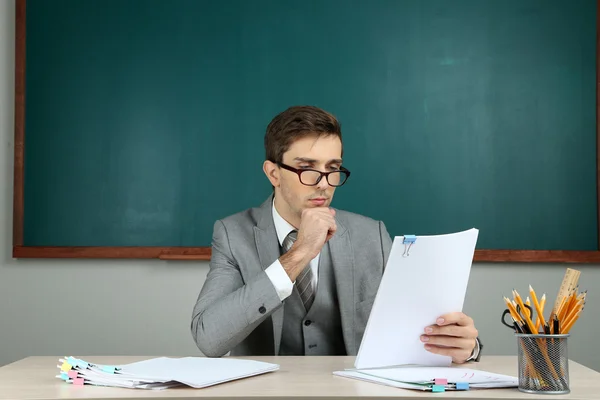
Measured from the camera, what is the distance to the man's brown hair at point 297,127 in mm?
2045

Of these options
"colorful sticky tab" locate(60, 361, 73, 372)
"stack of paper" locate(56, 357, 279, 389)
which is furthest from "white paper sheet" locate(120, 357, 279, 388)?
"colorful sticky tab" locate(60, 361, 73, 372)

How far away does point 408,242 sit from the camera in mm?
1470

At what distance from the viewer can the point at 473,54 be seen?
3279mm

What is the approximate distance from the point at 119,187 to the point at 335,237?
4.71 ft

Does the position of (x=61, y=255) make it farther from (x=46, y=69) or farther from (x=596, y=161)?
(x=596, y=161)

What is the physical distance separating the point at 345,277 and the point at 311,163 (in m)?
0.36

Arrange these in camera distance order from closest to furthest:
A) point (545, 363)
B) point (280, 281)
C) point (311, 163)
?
1. point (545, 363)
2. point (280, 281)
3. point (311, 163)

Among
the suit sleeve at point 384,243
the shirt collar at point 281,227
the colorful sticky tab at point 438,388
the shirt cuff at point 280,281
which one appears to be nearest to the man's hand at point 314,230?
the shirt cuff at point 280,281

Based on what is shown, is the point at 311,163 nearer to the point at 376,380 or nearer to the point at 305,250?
the point at 305,250

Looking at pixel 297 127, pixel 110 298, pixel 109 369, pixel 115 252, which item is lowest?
pixel 110 298

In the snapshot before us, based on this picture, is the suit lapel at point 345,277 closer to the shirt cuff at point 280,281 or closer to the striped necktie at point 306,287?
the striped necktie at point 306,287

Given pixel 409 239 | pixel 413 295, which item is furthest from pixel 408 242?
pixel 413 295

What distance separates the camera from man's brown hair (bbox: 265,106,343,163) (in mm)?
2045

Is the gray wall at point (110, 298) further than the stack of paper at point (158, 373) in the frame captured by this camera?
Yes
